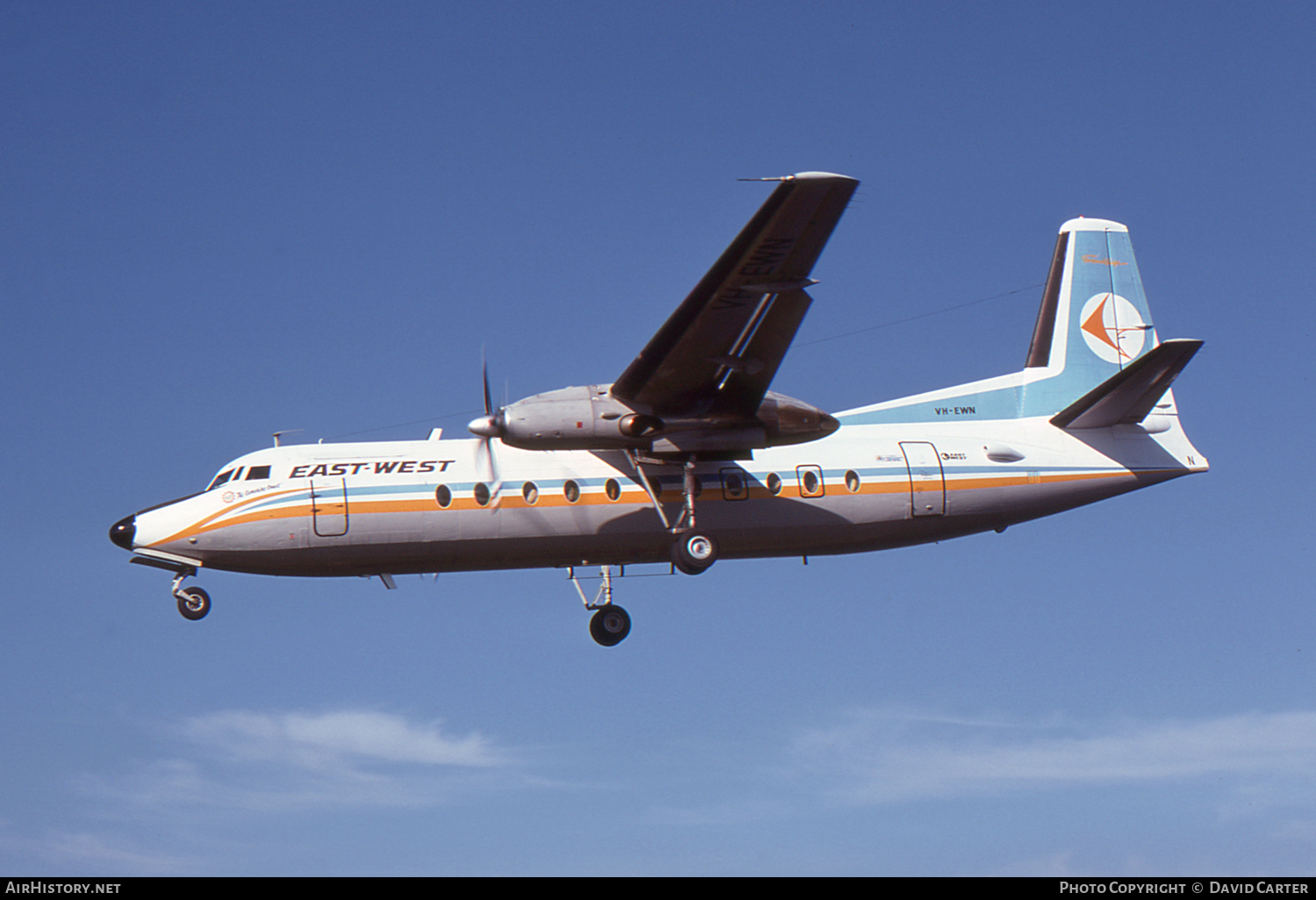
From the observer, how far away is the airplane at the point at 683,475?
61.0 feet

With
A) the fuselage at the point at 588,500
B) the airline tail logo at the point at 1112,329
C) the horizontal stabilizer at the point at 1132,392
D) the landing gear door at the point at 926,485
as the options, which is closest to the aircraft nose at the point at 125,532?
the fuselage at the point at 588,500

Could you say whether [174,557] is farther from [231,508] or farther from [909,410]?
[909,410]

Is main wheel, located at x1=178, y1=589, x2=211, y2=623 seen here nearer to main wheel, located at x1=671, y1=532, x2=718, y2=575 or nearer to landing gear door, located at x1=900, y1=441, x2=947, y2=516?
main wheel, located at x1=671, y1=532, x2=718, y2=575

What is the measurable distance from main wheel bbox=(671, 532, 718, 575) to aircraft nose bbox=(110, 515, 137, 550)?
7.60 metres

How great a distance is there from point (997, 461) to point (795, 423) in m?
3.94

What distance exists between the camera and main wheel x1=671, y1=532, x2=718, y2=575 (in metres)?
19.7

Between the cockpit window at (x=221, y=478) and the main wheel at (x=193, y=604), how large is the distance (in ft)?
→ 4.82

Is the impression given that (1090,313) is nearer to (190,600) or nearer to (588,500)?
(588,500)

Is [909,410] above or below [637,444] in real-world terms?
above

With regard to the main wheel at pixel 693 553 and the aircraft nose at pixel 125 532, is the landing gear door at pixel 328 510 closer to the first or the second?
the aircraft nose at pixel 125 532

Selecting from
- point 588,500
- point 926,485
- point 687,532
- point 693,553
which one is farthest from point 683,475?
point 926,485

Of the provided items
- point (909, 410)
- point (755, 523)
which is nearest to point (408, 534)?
point (755, 523)
